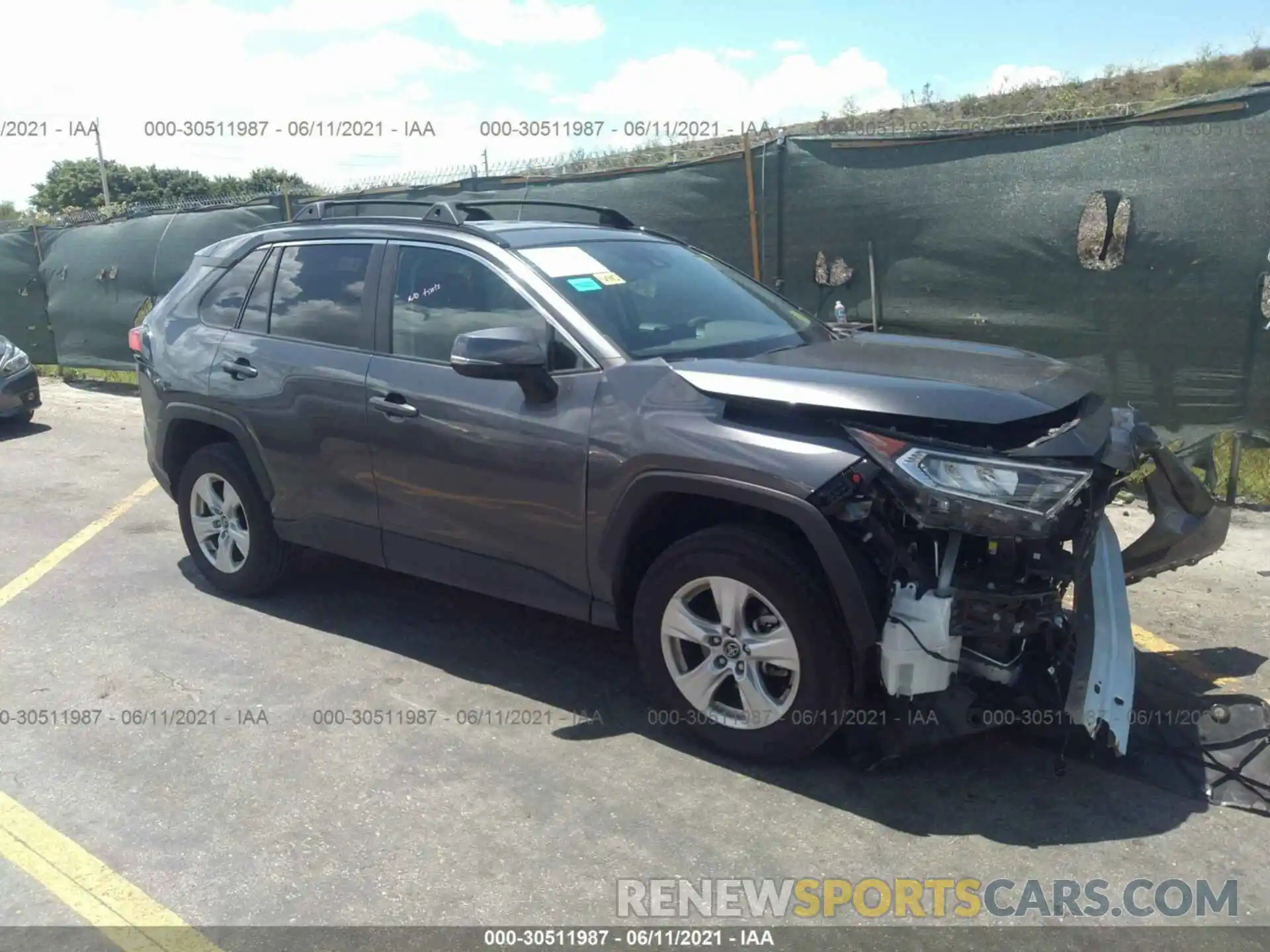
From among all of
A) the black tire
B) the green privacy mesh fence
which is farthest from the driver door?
the green privacy mesh fence

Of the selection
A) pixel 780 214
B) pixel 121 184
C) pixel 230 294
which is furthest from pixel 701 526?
pixel 121 184

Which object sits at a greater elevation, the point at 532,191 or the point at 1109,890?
the point at 532,191

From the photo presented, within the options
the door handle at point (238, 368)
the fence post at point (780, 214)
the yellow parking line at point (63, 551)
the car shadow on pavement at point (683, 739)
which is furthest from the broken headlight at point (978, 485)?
the fence post at point (780, 214)

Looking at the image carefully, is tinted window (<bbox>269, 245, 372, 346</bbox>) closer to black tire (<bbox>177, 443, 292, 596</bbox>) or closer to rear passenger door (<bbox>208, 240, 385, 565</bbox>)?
rear passenger door (<bbox>208, 240, 385, 565</bbox>)

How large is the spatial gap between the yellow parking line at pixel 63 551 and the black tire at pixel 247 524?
1080mm

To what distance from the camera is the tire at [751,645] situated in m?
3.52

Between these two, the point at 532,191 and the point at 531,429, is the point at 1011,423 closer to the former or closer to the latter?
the point at 531,429

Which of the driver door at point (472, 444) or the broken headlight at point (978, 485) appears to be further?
the driver door at point (472, 444)

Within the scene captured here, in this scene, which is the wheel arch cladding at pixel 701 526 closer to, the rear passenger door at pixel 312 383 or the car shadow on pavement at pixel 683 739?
the car shadow on pavement at pixel 683 739

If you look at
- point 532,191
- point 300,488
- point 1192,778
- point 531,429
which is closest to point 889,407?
point 531,429

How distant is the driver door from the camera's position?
4.07m

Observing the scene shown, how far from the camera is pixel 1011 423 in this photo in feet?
11.3

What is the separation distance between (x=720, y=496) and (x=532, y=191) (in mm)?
6632

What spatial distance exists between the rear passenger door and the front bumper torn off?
2863 millimetres
